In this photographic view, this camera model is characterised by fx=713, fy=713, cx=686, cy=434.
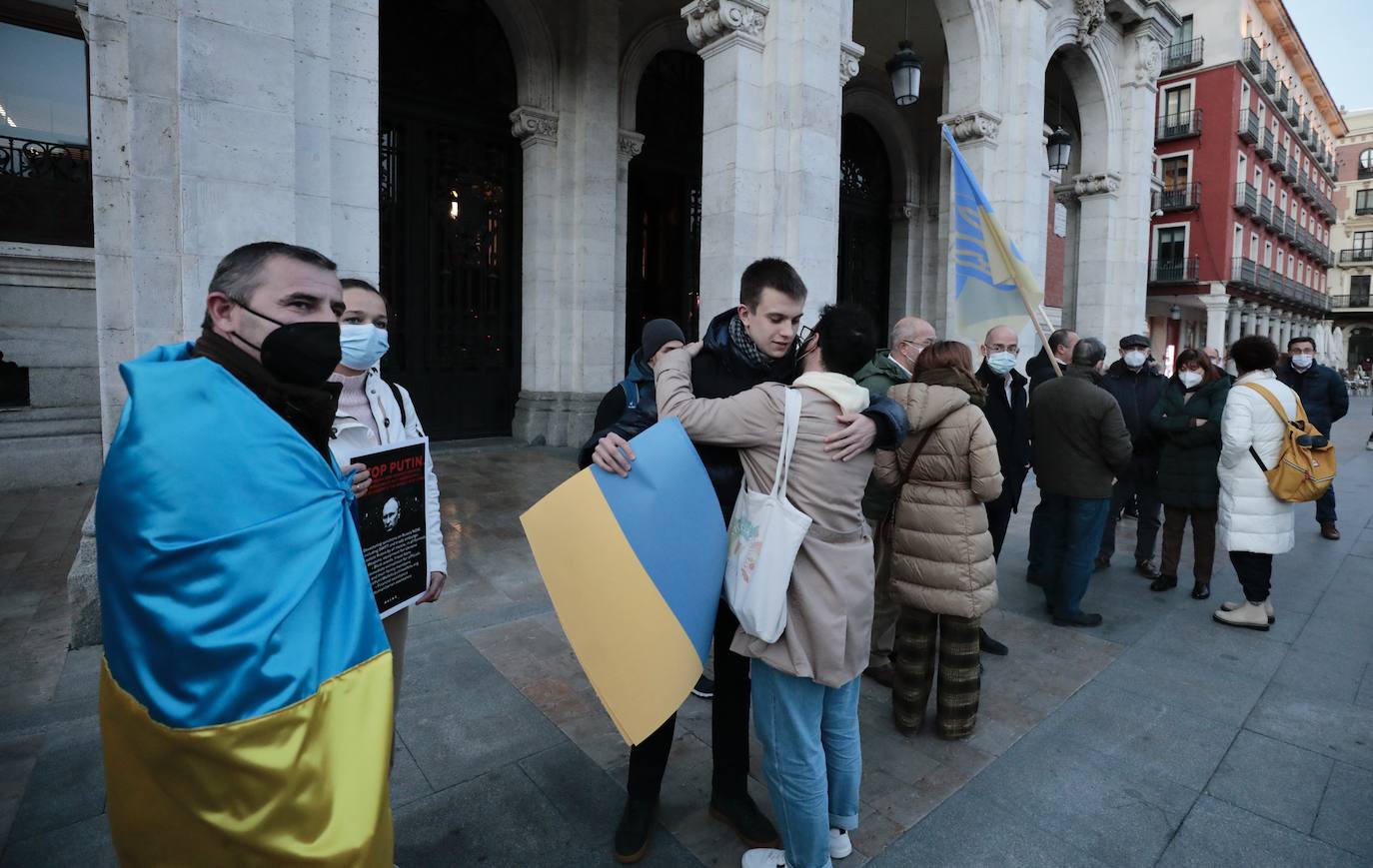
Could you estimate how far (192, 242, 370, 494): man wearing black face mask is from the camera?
1.57 metres

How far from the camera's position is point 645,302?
1275cm

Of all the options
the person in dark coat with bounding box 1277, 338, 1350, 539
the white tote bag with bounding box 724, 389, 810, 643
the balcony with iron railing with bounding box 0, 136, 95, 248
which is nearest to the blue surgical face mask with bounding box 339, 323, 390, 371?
the white tote bag with bounding box 724, 389, 810, 643

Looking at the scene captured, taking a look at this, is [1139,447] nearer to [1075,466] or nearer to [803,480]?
[1075,466]

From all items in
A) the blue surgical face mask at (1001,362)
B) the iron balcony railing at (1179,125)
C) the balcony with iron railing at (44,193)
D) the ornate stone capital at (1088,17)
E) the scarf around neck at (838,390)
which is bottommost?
the scarf around neck at (838,390)

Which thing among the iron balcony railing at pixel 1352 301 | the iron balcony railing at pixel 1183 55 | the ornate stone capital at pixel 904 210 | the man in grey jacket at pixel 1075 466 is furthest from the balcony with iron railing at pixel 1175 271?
the man in grey jacket at pixel 1075 466

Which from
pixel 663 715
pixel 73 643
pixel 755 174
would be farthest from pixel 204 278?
pixel 755 174

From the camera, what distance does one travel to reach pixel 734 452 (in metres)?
2.33

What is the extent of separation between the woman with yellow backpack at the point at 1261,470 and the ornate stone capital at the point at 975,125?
6.39 m

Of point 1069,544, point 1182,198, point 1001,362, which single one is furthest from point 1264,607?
point 1182,198

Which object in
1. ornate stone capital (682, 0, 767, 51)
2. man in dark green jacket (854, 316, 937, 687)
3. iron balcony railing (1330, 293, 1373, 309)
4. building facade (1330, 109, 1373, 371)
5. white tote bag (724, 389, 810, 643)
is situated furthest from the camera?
building facade (1330, 109, 1373, 371)

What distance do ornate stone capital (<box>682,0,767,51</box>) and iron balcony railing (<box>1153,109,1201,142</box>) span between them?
109 feet

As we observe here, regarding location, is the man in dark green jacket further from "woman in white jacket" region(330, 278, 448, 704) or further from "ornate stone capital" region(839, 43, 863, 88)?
"ornate stone capital" region(839, 43, 863, 88)

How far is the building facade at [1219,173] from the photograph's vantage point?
99.9ft

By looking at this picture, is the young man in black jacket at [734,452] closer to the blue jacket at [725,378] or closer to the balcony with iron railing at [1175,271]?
the blue jacket at [725,378]
